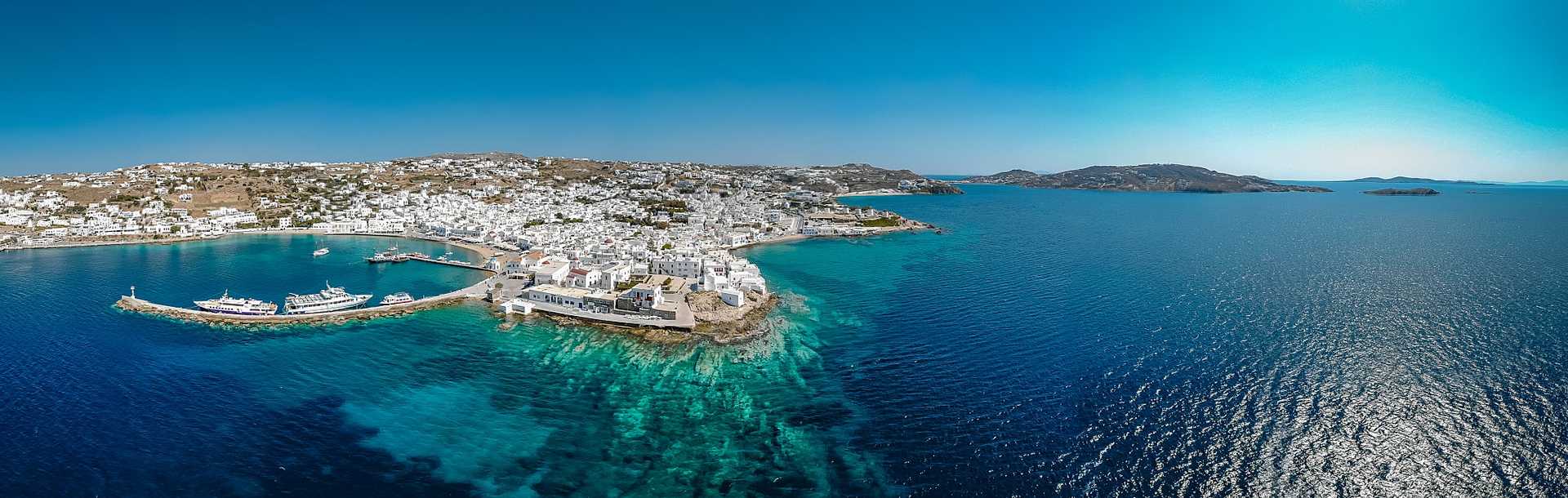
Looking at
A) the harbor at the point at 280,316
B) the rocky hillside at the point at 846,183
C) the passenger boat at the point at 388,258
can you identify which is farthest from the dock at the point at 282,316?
the rocky hillside at the point at 846,183

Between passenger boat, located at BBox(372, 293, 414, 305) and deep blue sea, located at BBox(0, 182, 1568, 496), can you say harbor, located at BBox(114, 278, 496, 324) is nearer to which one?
passenger boat, located at BBox(372, 293, 414, 305)

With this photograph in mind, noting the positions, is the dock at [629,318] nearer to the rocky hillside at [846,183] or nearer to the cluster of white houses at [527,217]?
the cluster of white houses at [527,217]

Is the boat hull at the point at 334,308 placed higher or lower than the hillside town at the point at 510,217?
lower

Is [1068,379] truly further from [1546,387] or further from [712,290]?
[712,290]

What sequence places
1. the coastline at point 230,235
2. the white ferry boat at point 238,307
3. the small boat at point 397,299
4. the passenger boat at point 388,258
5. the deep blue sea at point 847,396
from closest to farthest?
the deep blue sea at point 847,396
the white ferry boat at point 238,307
the small boat at point 397,299
the passenger boat at point 388,258
the coastline at point 230,235

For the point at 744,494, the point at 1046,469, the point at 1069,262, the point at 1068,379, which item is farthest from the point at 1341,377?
the point at 1069,262

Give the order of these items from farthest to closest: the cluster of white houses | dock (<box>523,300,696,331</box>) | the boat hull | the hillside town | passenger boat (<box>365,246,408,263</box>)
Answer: passenger boat (<box>365,246,408,263</box>)
the cluster of white houses
the hillside town
the boat hull
dock (<box>523,300,696,331</box>)

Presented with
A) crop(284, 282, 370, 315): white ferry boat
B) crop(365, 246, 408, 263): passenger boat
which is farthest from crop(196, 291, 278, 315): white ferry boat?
crop(365, 246, 408, 263): passenger boat

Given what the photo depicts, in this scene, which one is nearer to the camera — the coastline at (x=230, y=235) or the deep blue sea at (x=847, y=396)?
the deep blue sea at (x=847, y=396)
